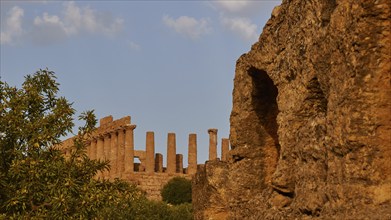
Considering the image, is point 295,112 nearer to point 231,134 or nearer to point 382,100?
point 382,100

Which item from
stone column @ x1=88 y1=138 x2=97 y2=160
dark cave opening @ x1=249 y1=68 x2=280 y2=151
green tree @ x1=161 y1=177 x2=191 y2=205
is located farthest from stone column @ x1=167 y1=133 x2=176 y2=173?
dark cave opening @ x1=249 y1=68 x2=280 y2=151

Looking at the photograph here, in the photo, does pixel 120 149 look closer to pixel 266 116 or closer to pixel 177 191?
pixel 177 191

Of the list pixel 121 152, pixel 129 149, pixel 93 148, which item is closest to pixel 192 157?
pixel 129 149

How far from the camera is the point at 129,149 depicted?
68.1 m

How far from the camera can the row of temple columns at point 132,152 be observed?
67875mm

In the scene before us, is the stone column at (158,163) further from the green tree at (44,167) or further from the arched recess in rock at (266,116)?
the arched recess in rock at (266,116)

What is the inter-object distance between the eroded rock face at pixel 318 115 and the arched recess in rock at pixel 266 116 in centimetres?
1

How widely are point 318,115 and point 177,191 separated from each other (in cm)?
5493

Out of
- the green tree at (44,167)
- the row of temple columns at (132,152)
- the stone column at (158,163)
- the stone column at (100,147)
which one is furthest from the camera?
the stone column at (100,147)

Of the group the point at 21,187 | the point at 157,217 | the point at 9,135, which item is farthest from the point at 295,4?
the point at 157,217

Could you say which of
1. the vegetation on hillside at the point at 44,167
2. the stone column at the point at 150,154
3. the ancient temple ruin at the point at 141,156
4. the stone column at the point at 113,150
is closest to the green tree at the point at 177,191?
the ancient temple ruin at the point at 141,156

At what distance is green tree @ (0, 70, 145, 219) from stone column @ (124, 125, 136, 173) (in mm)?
47258

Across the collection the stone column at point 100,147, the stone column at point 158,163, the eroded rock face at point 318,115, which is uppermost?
the stone column at point 100,147

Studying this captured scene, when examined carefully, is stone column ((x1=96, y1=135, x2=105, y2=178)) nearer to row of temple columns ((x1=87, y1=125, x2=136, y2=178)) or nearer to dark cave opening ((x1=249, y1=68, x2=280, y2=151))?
row of temple columns ((x1=87, y1=125, x2=136, y2=178))
